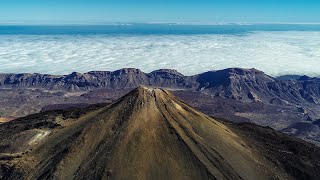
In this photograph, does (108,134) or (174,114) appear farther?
(174,114)

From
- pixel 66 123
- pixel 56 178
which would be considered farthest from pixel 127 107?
pixel 56 178

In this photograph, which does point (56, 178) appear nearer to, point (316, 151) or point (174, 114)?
point (174, 114)

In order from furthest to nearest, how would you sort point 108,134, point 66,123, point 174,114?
1. point 66,123
2. point 174,114
3. point 108,134

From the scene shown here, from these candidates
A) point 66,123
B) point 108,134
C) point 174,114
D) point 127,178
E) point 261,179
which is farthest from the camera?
point 66,123

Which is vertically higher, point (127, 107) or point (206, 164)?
point (127, 107)
